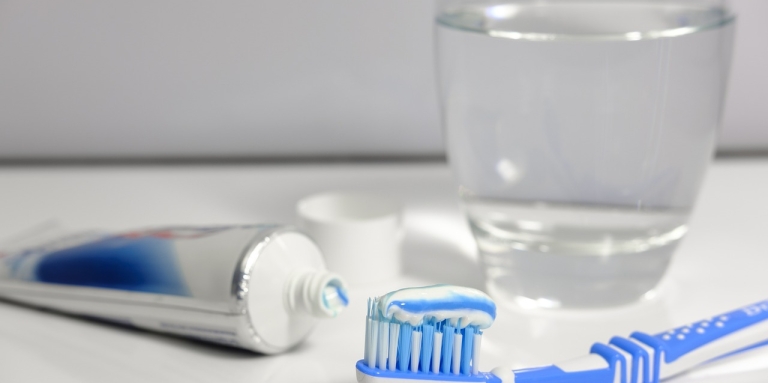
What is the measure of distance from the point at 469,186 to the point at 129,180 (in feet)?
1.25

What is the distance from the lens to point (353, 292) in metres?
0.67

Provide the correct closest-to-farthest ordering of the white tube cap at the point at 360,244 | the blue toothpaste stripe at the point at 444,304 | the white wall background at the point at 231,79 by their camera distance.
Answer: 1. the blue toothpaste stripe at the point at 444,304
2. the white tube cap at the point at 360,244
3. the white wall background at the point at 231,79

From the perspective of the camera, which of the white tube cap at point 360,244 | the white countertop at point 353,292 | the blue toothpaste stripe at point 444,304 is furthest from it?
the white tube cap at point 360,244

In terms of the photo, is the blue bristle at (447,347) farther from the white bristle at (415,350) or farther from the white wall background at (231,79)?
the white wall background at (231,79)

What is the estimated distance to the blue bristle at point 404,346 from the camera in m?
0.46

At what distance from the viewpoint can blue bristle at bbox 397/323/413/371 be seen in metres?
0.46

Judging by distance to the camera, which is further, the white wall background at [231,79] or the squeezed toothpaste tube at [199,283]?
the white wall background at [231,79]

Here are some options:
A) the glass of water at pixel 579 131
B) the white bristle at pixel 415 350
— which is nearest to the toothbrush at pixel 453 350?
the white bristle at pixel 415 350

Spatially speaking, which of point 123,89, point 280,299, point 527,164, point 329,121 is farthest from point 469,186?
point 123,89

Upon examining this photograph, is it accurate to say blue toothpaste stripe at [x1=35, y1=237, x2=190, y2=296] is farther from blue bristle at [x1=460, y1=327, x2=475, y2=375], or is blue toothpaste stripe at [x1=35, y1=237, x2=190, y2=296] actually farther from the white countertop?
blue bristle at [x1=460, y1=327, x2=475, y2=375]

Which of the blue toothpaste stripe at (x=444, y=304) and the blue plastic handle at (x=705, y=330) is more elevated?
the blue toothpaste stripe at (x=444, y=304)

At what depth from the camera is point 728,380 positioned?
1.75ft

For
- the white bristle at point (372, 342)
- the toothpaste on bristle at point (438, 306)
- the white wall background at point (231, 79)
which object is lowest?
the white bristle at point (372, 342)

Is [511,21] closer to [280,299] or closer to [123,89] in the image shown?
[280,299]
